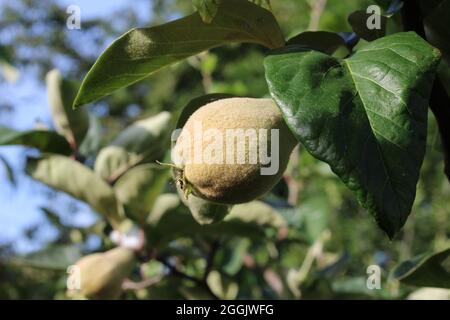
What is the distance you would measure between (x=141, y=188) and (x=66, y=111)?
0.96 feet

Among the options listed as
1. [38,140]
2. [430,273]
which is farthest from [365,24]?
[38,140]

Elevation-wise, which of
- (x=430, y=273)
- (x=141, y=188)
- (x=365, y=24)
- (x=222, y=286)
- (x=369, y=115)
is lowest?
(x=222, y=286)

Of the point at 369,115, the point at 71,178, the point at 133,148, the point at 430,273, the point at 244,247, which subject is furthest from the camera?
the point at 244,247

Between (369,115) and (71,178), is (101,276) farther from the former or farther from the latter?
(369,115)

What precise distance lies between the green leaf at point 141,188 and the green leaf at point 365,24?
51cm

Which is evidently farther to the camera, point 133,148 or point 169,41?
point 133,148

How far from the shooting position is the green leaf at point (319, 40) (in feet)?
3.03

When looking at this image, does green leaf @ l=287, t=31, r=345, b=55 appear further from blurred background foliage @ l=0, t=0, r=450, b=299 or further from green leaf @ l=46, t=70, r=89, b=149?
green leaf @ l=46, t=70, r=89, b=149

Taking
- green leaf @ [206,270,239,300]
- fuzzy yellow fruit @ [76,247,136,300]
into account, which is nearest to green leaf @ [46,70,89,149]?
fuzzy yellow fruit @ [76,247,136,300]

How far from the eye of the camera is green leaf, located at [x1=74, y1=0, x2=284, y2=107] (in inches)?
33.8

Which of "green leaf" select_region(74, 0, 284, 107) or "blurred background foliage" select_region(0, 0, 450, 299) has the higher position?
"green leaf" select_region(74, 0, 284, 107)

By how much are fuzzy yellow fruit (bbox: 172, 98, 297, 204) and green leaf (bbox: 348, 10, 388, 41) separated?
19 cm

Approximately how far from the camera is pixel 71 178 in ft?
4.63
